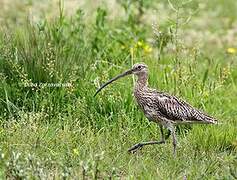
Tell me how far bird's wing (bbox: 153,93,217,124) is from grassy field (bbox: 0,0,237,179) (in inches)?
10.6

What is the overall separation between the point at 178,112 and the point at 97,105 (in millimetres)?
1083

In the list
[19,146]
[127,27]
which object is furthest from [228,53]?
[19,146]

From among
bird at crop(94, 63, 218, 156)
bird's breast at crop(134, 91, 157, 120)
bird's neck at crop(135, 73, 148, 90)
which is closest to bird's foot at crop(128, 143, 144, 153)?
bird at crop(94, 63, 218, 156)

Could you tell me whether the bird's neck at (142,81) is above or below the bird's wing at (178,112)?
above

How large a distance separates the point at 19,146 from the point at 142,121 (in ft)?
5.06

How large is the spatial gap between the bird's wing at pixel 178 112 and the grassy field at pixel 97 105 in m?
0.27

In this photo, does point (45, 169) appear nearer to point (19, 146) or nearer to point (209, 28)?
point (19, 146)

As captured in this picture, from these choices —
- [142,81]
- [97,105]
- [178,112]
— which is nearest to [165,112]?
[178,112]

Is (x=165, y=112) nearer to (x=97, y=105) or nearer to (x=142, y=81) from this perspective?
(x=142, y=81)

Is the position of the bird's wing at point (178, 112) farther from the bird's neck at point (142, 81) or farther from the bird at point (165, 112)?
the bird's neck at point (142, 81)

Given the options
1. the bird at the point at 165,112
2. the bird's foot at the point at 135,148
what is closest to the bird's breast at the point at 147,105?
the bird at the point at 165,112

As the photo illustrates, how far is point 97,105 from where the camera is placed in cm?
844

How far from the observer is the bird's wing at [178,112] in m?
7.62

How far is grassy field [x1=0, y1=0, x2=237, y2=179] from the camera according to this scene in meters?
6.99
